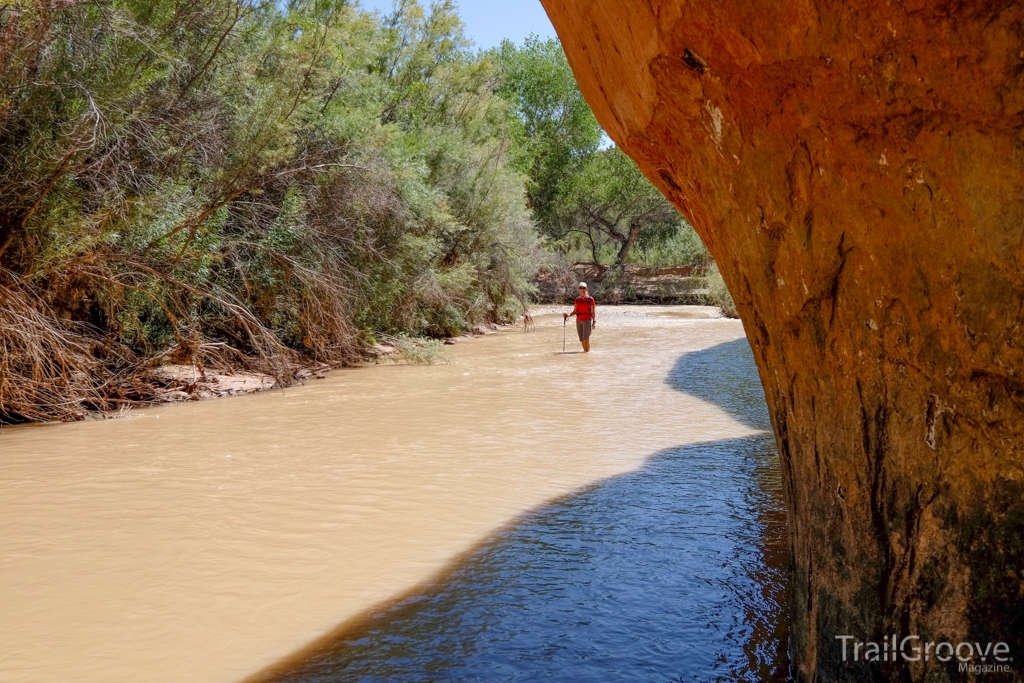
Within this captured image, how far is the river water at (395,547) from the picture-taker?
365 centimetres

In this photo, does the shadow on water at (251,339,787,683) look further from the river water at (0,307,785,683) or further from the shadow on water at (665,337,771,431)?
the shadow on water at (665,337,771,431)

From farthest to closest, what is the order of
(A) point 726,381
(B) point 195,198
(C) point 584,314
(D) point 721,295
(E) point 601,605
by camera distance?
1. (D) point 721,295
2. (C) point 584,314
3. (A) point 726,381
4. (B) point 195,198
5. (E) point 601,605

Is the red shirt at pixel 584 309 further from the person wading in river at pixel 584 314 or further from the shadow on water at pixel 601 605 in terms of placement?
the shadow on water at pixel 601 605

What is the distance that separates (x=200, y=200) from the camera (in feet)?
35.7

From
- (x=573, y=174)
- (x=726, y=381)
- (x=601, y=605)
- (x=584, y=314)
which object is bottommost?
Answer: (x=601, y=605)

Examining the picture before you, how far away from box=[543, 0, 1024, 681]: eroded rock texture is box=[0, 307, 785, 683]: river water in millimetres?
1243

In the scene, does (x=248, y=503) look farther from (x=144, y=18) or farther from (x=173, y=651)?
(x=144, y=18)

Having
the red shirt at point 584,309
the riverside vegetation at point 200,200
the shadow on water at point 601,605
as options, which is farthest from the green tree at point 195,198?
the shadow on water at point 601,605

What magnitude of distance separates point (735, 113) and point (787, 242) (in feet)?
1.43

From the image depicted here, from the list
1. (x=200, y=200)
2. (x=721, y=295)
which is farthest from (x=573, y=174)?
(x=200, y=200)

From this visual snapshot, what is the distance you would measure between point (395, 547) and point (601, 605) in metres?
1.46

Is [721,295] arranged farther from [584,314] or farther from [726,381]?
[726,381]

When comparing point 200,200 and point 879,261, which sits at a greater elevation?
point 200,200

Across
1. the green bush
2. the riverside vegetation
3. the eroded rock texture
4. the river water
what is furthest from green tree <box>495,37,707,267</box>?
the eroded rock texture
